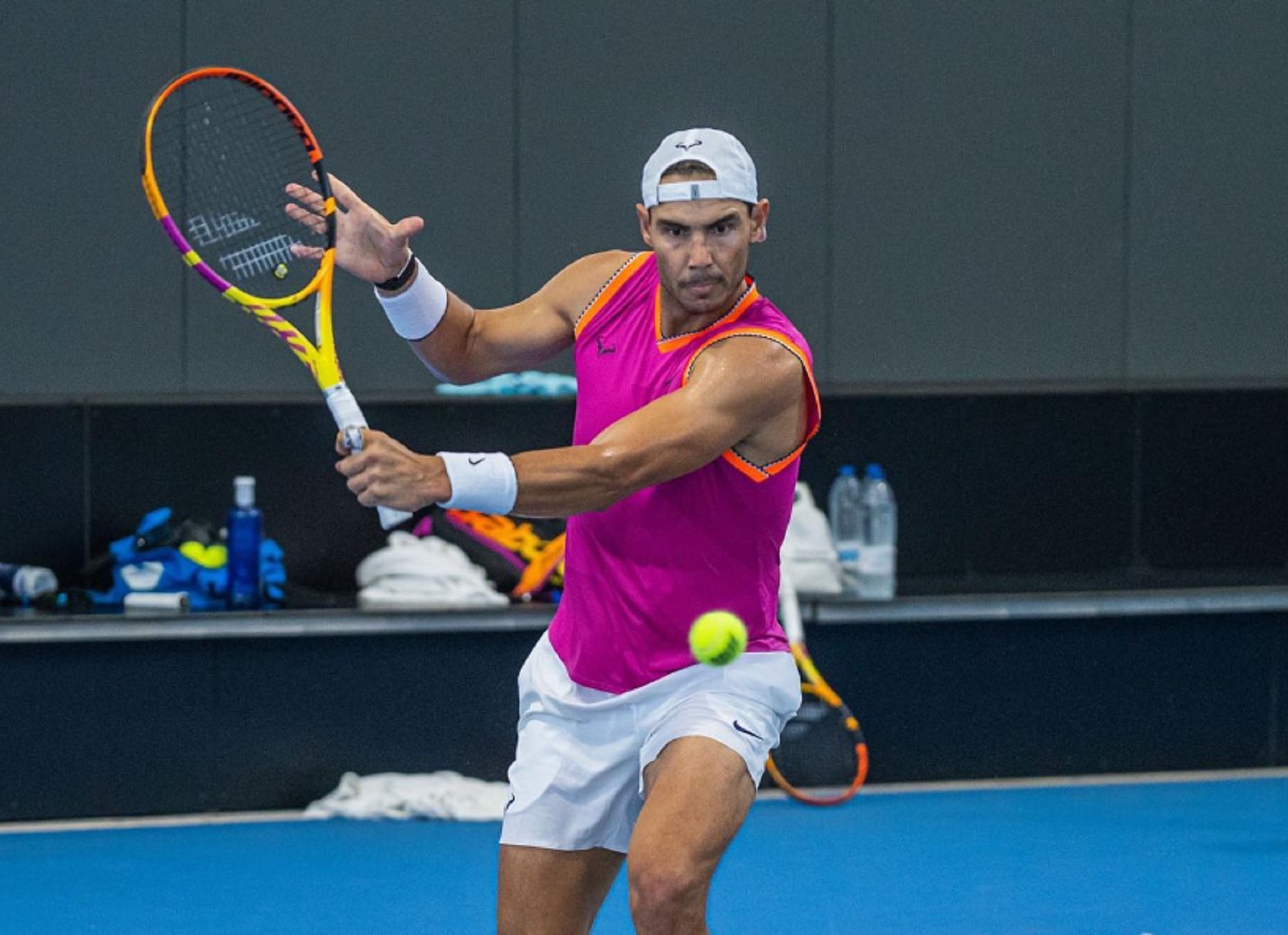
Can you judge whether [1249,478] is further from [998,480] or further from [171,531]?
[171,531]

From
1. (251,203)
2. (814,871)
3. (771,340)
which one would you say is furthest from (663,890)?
(814,871)

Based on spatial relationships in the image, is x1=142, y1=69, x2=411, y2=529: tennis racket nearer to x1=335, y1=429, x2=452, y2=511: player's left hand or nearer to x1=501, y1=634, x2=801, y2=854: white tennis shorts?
x1=335, y1=429, x2=452, y2=511: player's left hand

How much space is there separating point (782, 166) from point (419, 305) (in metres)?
4.38

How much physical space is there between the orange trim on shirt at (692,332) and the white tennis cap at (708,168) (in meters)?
0.19

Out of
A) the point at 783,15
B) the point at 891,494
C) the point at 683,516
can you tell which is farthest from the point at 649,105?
Answer: the point at 683,516

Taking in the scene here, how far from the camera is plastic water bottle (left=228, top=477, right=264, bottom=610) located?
7.11m

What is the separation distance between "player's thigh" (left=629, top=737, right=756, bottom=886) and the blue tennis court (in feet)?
7.21

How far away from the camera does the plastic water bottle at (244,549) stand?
7.11 m

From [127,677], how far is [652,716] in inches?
137

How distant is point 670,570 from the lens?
12.9 ft

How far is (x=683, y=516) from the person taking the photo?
3900 millimetres

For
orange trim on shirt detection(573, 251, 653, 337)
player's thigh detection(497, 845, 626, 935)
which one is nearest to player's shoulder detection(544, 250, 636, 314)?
orange trim on shirt detection(573, 251, 653, 337)

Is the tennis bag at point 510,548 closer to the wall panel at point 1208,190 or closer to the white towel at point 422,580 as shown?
the white towel at point 422,580

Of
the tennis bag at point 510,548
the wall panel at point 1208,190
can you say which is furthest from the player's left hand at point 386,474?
the wall panel at point 1208,190
